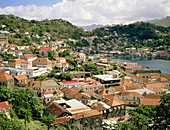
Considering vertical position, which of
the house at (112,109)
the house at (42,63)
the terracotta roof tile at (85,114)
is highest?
the house at (42,63)

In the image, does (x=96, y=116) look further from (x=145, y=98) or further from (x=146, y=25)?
(x=146, y=25)

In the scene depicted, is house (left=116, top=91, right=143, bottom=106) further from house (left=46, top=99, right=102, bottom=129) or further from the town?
house (left=46, top=99, right=102, bottom=129)

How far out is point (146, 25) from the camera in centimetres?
12988

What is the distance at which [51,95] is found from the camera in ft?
65.7

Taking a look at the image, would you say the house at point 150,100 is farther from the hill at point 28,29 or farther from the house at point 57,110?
the hill at point 28,29

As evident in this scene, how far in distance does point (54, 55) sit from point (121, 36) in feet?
295

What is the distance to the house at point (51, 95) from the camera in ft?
63.5

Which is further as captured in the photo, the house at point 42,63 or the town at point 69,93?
the house at point 42,63

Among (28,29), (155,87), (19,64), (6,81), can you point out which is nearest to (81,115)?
(6,81)

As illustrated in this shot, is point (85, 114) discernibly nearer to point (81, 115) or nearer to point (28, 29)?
point (81, 115)

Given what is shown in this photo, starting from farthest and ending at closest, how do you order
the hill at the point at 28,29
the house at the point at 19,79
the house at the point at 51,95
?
the hill at the point at 28,29, the house at the point at 19,79, the house at the point at 51,95

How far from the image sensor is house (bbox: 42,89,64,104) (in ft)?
63.5

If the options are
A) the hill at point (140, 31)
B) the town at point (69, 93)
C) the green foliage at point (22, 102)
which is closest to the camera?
the town at point (69, 93)

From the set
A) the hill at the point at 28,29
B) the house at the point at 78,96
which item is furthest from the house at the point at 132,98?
the hill at the point at 28,29
